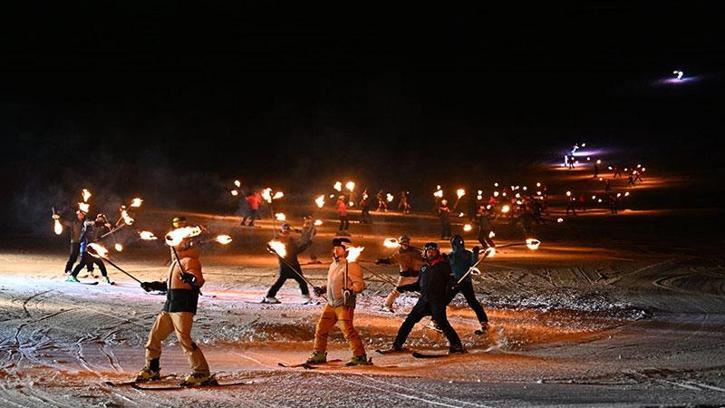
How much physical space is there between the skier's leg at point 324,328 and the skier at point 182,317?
190cm

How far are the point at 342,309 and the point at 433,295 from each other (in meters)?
1.80

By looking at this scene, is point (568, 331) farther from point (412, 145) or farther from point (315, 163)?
point (412, 145)

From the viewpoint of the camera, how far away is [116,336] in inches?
487

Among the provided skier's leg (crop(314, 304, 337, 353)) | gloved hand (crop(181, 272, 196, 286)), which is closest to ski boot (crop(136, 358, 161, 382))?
gloved hand (crop(181, 272, 196, 286))

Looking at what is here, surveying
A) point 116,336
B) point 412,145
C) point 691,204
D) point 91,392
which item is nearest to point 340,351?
point 116,336

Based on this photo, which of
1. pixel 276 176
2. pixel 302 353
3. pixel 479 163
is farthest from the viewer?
pixel 479 163

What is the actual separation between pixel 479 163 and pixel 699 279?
210ft

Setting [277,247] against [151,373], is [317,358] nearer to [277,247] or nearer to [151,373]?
[151,373]

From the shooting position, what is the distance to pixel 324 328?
1069 centimetres

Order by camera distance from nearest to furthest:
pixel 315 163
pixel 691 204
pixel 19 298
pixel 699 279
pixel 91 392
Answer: pixel 91 392
pixel 19 298
pixel 699 279
pixel 691 204
pixel 315 163

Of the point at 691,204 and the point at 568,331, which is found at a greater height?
the point at 691,204

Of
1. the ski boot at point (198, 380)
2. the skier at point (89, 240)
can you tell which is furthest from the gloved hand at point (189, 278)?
the skier at point (89, 240)

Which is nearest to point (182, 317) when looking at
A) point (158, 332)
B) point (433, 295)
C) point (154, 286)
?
point (158, 332)

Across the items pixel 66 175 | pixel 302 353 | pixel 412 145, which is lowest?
pixel 302 353
